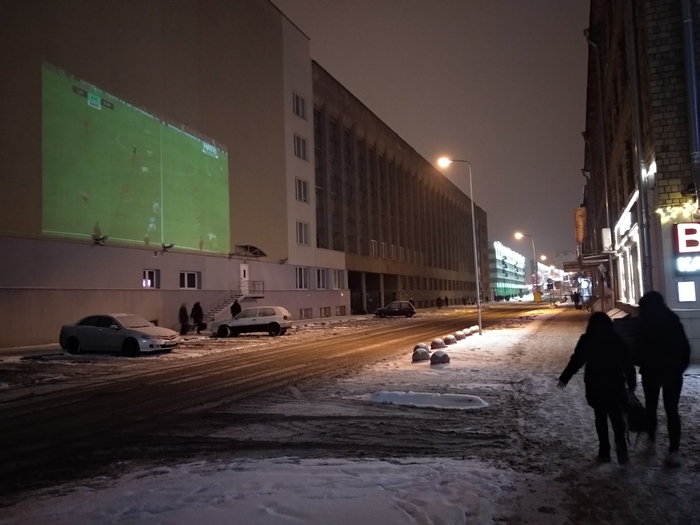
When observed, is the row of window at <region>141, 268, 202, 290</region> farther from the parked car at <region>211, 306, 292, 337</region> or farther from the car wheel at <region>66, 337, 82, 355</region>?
the car wheel at <region>66, 337, 82, 355</region>

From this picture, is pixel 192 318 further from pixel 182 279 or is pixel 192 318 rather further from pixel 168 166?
pixel 168 166

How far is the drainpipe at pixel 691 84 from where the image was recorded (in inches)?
517

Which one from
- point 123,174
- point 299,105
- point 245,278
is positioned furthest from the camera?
point 299,105

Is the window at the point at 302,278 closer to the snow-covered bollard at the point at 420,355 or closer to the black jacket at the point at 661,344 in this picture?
the snow-covered bollard at the point at 420,355

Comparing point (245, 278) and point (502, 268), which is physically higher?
point (502, 268)

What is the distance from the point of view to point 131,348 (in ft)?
68.3

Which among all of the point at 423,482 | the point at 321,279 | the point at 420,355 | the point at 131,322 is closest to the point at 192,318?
the point at 131,322

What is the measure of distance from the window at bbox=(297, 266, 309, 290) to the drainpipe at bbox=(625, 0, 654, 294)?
33.8 meters

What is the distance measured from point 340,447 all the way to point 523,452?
222cm

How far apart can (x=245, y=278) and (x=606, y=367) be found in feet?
114

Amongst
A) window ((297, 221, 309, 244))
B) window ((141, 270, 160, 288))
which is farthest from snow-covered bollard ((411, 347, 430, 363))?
window ((297, 221, 309, 244))

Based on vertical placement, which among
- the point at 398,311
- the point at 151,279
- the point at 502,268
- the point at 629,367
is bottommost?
the point at 398,311

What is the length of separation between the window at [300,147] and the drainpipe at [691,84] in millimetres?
36933

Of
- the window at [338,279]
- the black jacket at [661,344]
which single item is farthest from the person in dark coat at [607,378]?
the window at [338,279]
